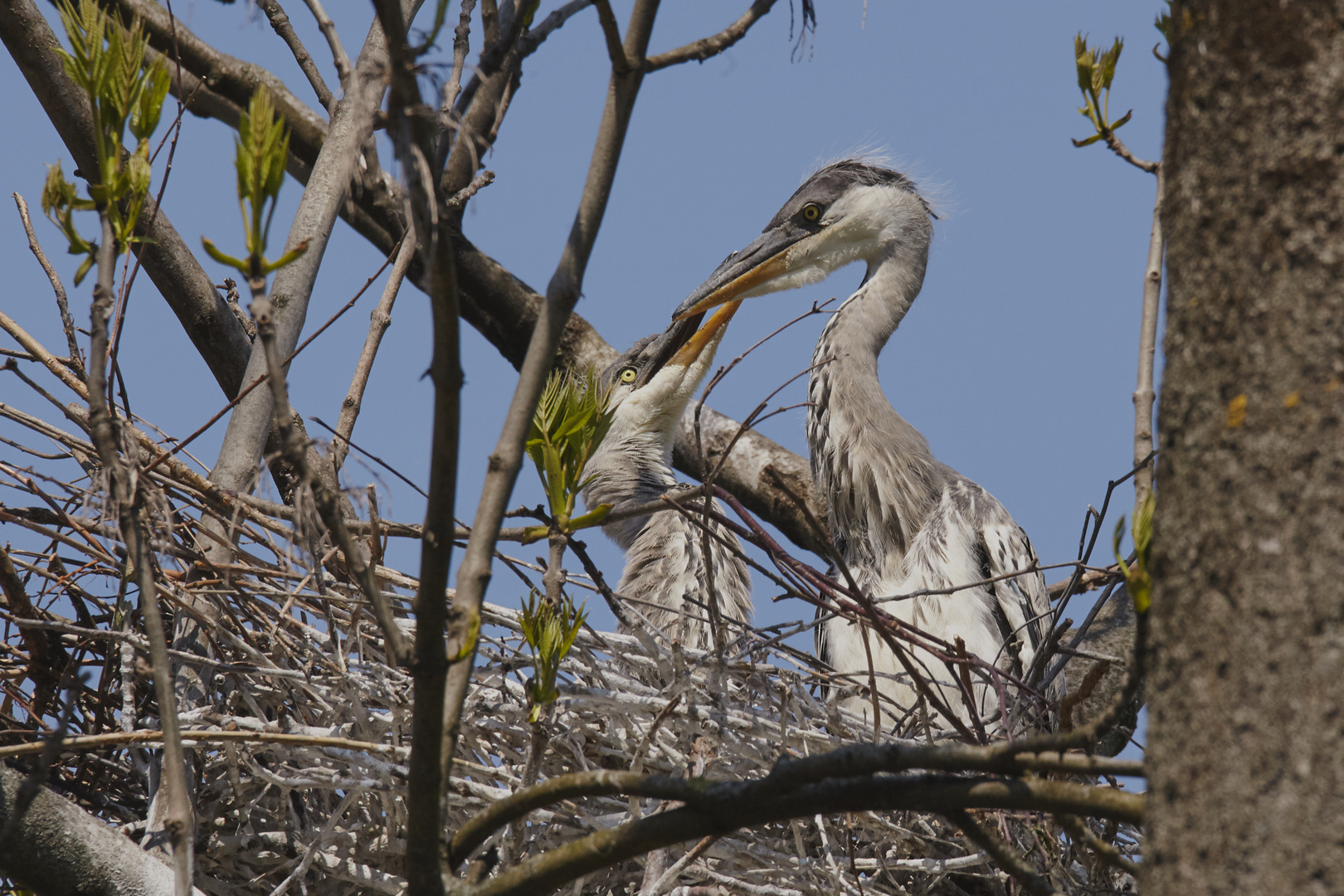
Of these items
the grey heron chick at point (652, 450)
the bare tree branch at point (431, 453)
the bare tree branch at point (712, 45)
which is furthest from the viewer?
the grey heron chick at point (652, 450)

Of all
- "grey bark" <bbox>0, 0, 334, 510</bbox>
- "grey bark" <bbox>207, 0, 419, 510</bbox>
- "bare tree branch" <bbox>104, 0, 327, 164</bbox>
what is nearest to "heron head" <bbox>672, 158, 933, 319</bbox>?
"bare tree branch" <bbox>104, 0, 327, 164</bbox>

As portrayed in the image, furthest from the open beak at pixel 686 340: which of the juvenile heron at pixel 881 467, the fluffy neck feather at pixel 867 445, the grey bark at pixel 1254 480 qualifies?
the grey bark at pixel 1254 480

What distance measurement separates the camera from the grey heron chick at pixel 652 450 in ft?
11.5

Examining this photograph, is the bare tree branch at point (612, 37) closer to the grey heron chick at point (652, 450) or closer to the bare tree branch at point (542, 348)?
the bare tree branch at point (542, 348)

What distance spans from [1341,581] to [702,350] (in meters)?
3.72

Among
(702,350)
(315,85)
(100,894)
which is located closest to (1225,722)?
(100,894)

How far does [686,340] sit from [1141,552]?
11.5 feet

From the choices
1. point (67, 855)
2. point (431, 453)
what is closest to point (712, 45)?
point (431, 453)

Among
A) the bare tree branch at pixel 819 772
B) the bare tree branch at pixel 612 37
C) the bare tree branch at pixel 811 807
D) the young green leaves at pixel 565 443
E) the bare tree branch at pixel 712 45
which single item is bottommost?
the bare tree branch at pixel 811 807

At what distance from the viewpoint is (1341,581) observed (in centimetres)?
68

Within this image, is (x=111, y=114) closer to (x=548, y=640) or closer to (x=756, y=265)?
(x=548, y=640)

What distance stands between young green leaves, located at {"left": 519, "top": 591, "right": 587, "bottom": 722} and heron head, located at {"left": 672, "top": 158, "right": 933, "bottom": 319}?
271cm

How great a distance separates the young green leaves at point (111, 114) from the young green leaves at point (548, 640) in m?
0.62

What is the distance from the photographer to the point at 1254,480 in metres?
0.72
